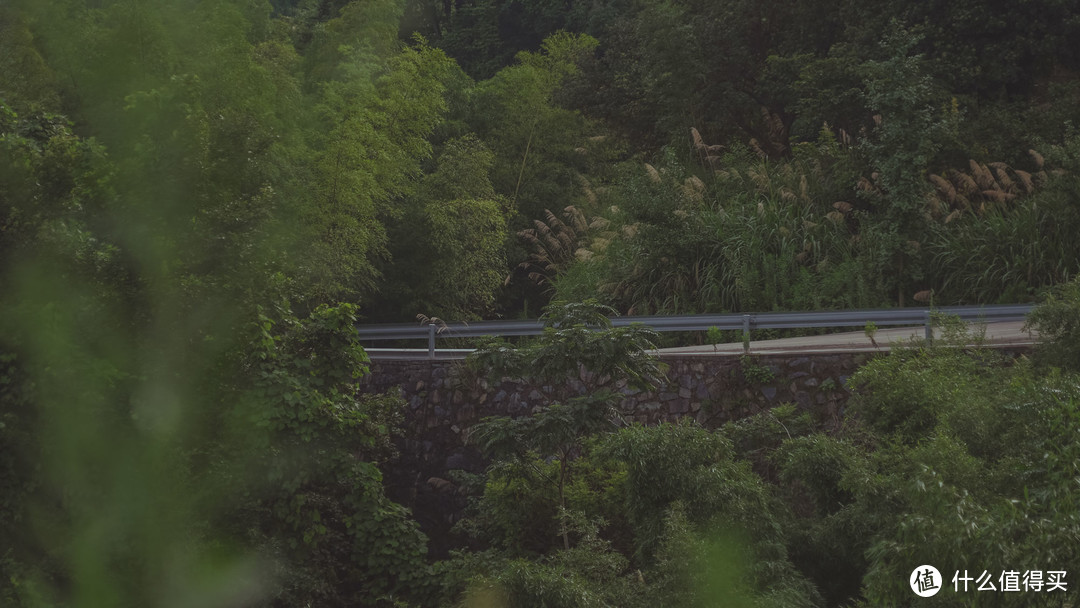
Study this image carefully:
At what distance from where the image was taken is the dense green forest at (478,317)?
810 centimetres

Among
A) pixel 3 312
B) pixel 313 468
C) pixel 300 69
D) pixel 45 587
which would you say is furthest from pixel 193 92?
pixel 300 69

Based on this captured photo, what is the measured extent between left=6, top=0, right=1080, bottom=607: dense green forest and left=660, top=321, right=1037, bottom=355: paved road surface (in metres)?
0.90

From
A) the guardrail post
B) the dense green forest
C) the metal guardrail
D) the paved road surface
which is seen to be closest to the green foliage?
the dense green forest

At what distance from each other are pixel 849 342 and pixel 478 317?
33.0 ft

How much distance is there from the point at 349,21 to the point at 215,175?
14306 mm

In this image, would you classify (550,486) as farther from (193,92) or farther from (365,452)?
(193,92)

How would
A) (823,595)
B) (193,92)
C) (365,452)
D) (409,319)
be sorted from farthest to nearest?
(409,319)
(365,452)
(193,92)
(823,595)

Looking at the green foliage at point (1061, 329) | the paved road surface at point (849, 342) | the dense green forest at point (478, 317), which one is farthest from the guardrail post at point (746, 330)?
the green foliage at point (1061, 329)

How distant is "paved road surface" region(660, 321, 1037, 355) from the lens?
38.2 feet

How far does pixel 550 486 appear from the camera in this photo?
11.0m

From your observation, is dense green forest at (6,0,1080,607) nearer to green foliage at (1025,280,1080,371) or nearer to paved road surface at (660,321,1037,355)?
green foliage at (1025,280,1080,371)

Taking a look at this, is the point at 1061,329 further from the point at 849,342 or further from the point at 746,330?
the point at 746,330

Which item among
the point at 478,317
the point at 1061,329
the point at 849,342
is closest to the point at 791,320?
the point at 849,342

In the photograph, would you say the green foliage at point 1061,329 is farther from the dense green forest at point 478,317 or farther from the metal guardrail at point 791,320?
the metal guardrail at point 791,320
